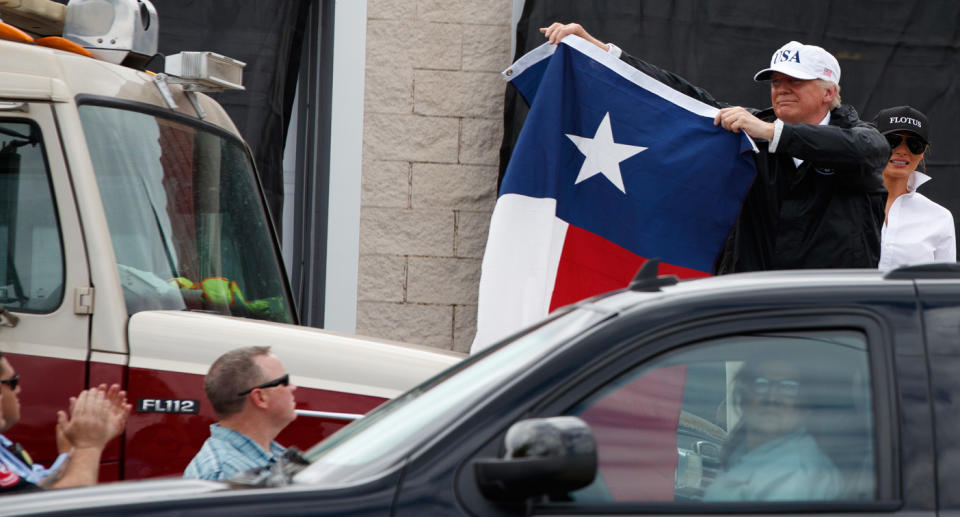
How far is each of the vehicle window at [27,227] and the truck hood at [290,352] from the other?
325mm

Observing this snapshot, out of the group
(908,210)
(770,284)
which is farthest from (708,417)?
(908,210)

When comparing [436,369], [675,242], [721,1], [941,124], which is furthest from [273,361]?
[941,124]

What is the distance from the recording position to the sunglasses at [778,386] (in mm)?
2555

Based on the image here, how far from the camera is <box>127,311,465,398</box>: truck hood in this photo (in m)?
4.28

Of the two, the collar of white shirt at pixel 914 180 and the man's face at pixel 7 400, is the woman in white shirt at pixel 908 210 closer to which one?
the collar of white shirt at pixel 914 180

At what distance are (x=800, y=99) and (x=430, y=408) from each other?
315cm

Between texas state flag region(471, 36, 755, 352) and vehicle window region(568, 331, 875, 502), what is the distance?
3.18 m

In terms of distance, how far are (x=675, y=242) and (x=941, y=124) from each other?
4.01 metres

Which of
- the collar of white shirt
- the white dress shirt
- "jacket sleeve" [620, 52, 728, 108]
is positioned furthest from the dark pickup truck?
the collar of white shirt

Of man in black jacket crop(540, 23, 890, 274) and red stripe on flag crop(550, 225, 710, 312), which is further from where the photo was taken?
red stripe on flag crop(550, 225, 710, 312)

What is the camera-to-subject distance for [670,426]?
101 inches

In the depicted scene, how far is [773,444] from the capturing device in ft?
8.37

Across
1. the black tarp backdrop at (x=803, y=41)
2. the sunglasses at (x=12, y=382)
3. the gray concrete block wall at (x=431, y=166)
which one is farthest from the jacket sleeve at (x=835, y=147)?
the gray concrete block wall at (x=431, y=166)

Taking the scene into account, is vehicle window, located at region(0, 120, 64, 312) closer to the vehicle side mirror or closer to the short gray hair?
Result: the short gray hair
